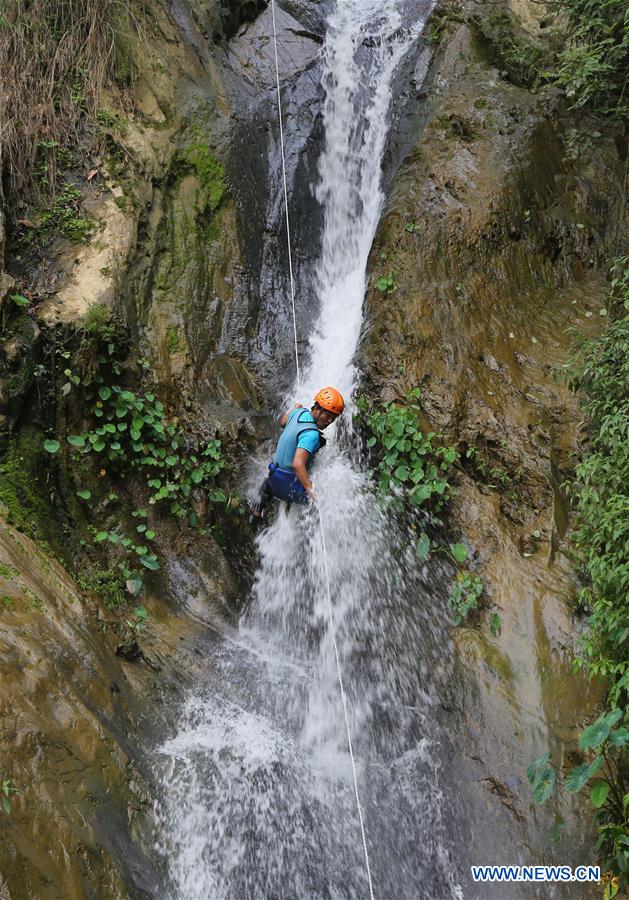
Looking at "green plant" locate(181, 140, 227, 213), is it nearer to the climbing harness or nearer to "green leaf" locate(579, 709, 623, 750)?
the climbing harness

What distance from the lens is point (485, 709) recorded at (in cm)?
459

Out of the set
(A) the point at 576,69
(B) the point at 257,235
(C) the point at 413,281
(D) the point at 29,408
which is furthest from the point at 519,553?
(A) the point at 576,69

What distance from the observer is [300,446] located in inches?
207

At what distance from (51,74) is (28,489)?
4.04 m

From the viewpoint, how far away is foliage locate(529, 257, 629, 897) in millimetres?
3559

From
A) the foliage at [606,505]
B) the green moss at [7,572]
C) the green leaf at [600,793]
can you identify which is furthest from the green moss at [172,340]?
the green leaf at [600,793]

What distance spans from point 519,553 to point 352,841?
2382 millimetres

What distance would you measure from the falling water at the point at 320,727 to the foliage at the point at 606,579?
97 centimetres

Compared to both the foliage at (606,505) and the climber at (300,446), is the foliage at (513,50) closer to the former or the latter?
the foliage at (606,505)

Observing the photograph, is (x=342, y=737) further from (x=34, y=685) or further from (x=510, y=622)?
(x=34, y=685)

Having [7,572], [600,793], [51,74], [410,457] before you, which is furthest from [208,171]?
[600,793]

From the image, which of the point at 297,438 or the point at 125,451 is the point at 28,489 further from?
the point at 297,438

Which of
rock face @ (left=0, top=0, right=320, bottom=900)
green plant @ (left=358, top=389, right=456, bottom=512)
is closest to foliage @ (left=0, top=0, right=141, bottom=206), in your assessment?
rock face @ (left=0, top=0, right=320, bottom=900)

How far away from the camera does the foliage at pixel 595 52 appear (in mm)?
6977
